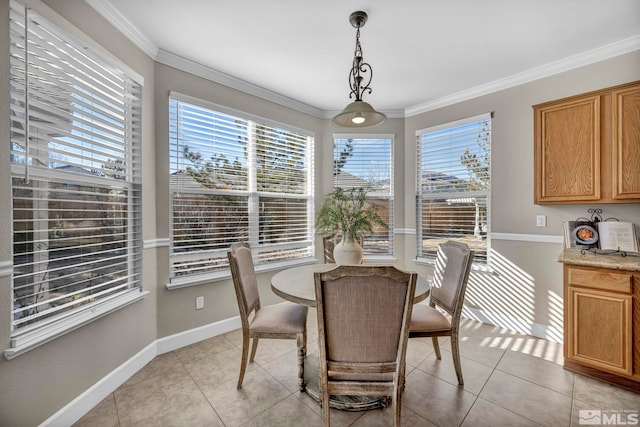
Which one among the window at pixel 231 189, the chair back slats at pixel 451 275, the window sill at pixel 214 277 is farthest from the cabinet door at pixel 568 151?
the window sill at pixel 214 277

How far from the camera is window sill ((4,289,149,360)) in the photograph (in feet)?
4.65

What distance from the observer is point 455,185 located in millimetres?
3465

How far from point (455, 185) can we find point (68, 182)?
12.0 ft

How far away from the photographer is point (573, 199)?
2492mm

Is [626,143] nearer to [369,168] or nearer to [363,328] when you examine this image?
[369,168]

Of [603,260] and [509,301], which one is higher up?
[603,260]

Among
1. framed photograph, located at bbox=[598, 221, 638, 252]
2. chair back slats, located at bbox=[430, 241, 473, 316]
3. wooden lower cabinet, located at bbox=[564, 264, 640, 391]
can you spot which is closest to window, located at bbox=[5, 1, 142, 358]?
chair back slats, located at bbox=[430, 241, 473, 316]

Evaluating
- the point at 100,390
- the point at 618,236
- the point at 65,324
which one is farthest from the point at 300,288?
the point at 618,236

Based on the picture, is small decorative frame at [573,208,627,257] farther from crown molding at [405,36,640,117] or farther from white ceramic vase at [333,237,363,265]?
white ceramic vase at [333,237,363,265]

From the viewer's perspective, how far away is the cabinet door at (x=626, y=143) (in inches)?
87.0

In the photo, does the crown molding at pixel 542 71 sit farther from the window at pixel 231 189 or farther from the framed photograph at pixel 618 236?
the window at pixel 231 189

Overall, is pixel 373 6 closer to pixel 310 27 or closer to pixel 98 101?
pixel 310 27

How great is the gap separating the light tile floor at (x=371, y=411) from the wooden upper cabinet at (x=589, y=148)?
1.46 m

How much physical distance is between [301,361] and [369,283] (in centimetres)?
101
